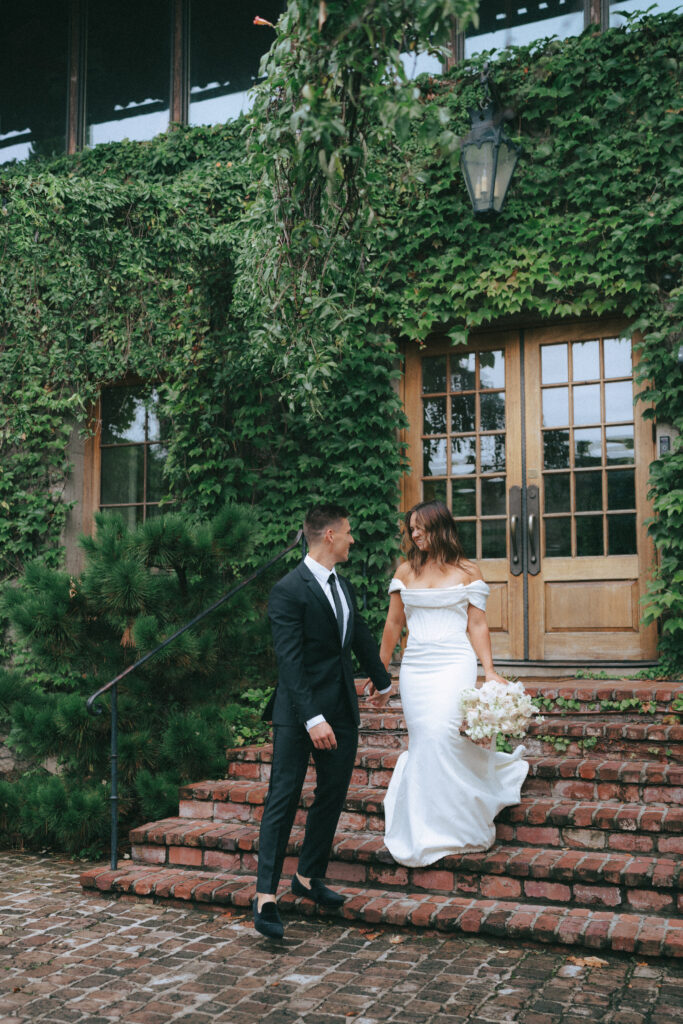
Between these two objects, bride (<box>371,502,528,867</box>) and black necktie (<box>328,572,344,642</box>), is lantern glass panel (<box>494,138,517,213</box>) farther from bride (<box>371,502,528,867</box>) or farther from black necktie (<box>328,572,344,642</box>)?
black necktie (<box>328,572,344,642</box>)

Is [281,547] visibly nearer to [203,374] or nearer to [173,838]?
[203,374]

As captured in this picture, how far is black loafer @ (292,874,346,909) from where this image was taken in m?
4.15

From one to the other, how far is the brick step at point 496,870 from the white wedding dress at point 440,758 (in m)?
0.10

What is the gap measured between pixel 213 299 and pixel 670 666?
175 inches

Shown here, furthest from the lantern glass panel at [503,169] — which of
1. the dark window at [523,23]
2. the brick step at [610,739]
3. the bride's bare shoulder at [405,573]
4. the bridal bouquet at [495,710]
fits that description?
the bridal bouquet at [495,710]

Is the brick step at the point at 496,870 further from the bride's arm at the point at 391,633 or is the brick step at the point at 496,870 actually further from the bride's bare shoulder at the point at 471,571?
the bride's bare shoulder at the point at 471,571

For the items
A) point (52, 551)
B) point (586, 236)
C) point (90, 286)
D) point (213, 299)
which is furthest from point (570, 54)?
point (52, 551)

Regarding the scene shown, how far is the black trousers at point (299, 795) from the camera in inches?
156

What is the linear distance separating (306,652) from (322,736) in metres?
0.43

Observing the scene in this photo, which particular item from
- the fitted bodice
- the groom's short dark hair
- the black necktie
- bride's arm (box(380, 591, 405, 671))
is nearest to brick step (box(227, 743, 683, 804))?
bride's arm (box(380, 591, 405, 671))

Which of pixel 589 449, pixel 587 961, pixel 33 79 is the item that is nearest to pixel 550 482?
pixel 589 449

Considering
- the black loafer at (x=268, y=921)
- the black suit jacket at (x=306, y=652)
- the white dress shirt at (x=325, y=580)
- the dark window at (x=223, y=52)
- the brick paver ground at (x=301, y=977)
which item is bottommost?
the brick paver ground at (x=301, y=977)

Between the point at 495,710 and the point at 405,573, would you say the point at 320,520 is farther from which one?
the point at 495,710

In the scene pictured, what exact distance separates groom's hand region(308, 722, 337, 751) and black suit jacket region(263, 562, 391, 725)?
0.31 feet
